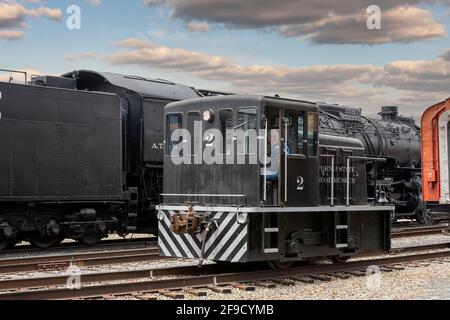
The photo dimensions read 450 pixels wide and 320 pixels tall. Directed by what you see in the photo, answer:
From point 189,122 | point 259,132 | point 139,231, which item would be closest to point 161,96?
point 139,231

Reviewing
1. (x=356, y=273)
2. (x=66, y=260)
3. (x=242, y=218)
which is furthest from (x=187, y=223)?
(x=66, y=260)

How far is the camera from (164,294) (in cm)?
956

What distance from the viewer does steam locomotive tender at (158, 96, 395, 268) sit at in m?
11.0

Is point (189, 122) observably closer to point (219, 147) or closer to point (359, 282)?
point (219, 147)

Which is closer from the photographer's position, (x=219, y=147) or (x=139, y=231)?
(x=219, y=147)

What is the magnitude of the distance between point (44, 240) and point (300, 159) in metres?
8.17

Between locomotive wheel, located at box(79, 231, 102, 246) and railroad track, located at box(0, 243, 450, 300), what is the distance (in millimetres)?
5681

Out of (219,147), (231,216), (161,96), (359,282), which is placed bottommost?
(359,282)

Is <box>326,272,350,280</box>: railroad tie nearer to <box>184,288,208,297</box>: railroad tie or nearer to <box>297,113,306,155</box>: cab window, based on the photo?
<box>297,113,306,155</box>: cab window

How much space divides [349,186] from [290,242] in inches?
92.5

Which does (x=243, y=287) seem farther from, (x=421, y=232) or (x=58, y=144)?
(x=421, y=232)

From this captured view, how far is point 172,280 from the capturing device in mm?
10180

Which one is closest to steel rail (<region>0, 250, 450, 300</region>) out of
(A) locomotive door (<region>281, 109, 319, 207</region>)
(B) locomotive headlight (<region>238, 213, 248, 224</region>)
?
(B) locomotive headlight (<region>238, 213, 248, 224</region>)

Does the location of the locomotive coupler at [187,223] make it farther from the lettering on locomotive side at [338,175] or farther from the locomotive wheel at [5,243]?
the locomotive wheel at [5,243]
